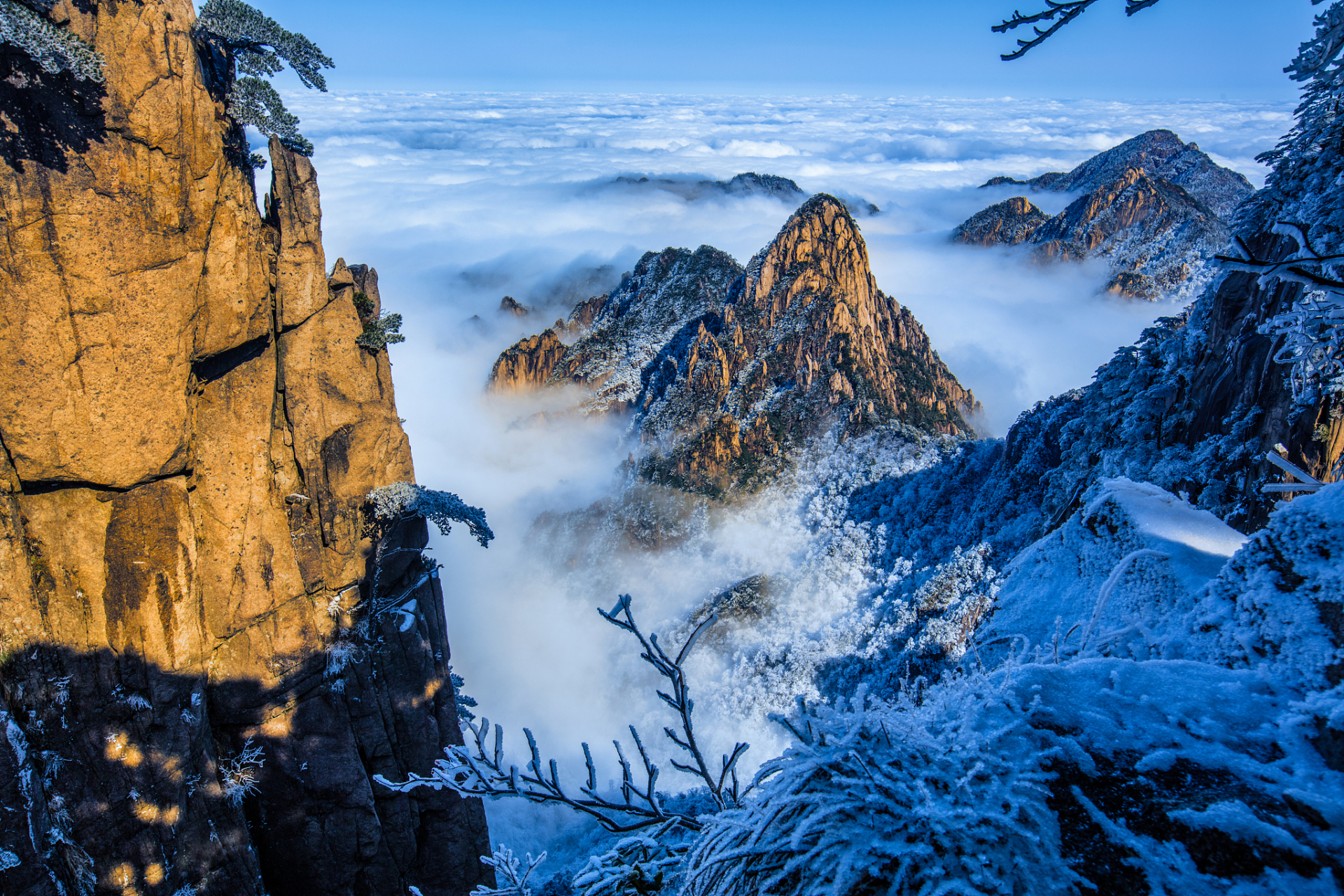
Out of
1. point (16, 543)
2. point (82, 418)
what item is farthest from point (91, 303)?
point (16, 543)

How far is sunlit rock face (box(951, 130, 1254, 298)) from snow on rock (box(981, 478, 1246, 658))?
96270mm

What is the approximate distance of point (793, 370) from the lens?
6347 centimetres

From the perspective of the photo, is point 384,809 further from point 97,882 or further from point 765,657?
point 765,657

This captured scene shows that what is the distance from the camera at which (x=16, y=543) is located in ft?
26.9

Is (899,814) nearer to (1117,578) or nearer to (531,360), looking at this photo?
(1117,578)

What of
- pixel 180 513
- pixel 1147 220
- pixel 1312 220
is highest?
pixel 1147 220

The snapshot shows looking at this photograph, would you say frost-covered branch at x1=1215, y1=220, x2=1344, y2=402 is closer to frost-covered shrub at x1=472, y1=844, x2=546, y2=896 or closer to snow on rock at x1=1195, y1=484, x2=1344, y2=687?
snow on rock at x1=1195, y1=484, x2=1344, y2=687

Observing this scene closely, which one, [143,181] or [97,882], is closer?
[143,181]

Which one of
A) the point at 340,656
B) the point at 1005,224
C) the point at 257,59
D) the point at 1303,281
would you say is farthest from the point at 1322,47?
the point at 1005,224

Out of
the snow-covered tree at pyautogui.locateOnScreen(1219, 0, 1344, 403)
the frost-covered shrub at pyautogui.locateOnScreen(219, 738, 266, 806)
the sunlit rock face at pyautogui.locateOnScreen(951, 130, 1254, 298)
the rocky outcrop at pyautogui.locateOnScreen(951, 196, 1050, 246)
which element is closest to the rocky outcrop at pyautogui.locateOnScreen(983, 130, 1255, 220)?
the sunlit rock face at pyautogui.locateOnScreen(951, 130, 1254, 298)

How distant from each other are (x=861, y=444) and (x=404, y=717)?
51296 mm

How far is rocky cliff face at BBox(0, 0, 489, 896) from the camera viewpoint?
7934 mm

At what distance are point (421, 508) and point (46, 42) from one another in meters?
8.83

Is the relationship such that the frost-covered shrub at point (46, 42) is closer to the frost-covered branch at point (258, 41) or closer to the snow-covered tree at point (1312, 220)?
the frost-covered branch at point (258, 41)
